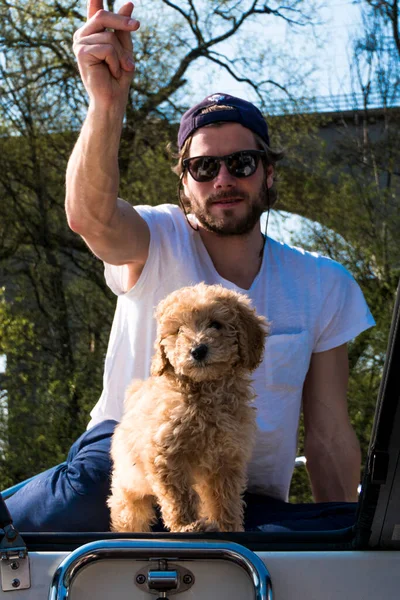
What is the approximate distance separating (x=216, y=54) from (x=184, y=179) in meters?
7.14

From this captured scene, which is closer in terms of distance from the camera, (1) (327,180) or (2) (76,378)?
(2) (76,378)

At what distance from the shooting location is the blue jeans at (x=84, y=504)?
2.83 meters

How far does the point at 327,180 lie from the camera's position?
10375 millimetres

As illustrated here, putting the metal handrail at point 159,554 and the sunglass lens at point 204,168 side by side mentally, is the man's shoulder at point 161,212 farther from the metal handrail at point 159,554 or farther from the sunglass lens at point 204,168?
the metal handrail at point 159,554

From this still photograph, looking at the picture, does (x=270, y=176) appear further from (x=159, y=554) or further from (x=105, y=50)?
(x=159, y=554)

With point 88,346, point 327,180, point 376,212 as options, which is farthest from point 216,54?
point 88,346

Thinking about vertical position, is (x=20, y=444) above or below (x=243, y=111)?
below

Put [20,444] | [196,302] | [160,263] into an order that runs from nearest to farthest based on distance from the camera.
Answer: [196,302], [160,263], [20,444]

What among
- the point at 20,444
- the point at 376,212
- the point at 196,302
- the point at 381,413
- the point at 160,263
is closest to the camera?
the point at 381,413

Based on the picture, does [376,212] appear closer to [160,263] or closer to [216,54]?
[216,54]

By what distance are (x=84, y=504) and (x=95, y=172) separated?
1.13 meters

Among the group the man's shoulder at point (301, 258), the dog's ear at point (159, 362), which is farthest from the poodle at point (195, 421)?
the man's shoulder at point (301, 258)

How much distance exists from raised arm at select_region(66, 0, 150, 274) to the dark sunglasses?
31cm

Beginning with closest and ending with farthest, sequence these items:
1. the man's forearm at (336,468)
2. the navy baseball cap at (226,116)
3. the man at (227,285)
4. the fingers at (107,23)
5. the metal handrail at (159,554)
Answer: the metal handrail at (159,554) → the fingers at (107,23) → the man at (227,285) → the navy baseball cap at (226,116) → the man's forearm at (336,468)
